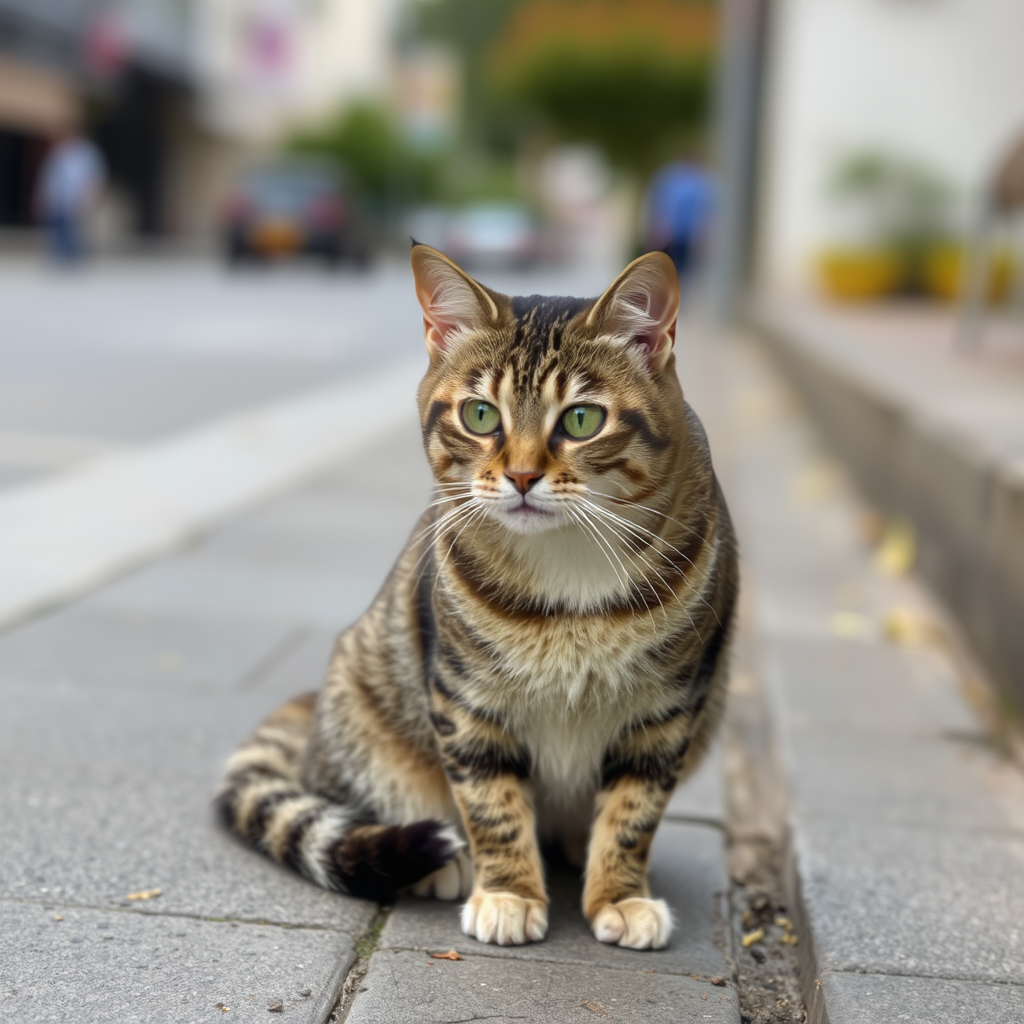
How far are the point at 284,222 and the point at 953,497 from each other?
20.0 m

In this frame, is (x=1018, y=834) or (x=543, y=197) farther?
(x=543, y=197)

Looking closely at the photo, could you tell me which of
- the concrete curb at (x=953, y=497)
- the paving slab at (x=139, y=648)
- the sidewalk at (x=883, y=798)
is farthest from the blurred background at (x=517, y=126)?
the paving slab at (x=139, y=648)

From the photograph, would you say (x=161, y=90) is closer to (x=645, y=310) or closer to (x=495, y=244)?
(x=495, y=244)

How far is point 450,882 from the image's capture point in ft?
7.82

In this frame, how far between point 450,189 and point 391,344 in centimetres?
3989

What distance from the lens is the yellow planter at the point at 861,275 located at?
15125 mm

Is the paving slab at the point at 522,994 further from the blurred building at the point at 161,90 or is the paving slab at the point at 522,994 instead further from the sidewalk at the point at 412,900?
the blurred building at the point at 161,90

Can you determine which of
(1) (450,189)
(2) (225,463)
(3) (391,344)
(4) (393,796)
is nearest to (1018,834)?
(4) (393,796)

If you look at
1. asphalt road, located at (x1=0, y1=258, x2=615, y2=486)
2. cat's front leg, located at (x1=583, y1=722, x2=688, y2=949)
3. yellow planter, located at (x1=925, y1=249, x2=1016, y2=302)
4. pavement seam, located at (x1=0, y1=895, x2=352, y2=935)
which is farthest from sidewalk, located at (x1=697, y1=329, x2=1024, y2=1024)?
yellow planter, located at (x1=925, y1=249, x2=1016, y2=302)

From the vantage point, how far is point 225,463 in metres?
6.42

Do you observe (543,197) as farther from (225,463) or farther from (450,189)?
(225,463)

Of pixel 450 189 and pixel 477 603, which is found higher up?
pixel 477 603

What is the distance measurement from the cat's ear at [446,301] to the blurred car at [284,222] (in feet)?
69.1

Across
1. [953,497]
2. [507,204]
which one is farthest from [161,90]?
[953,497]
